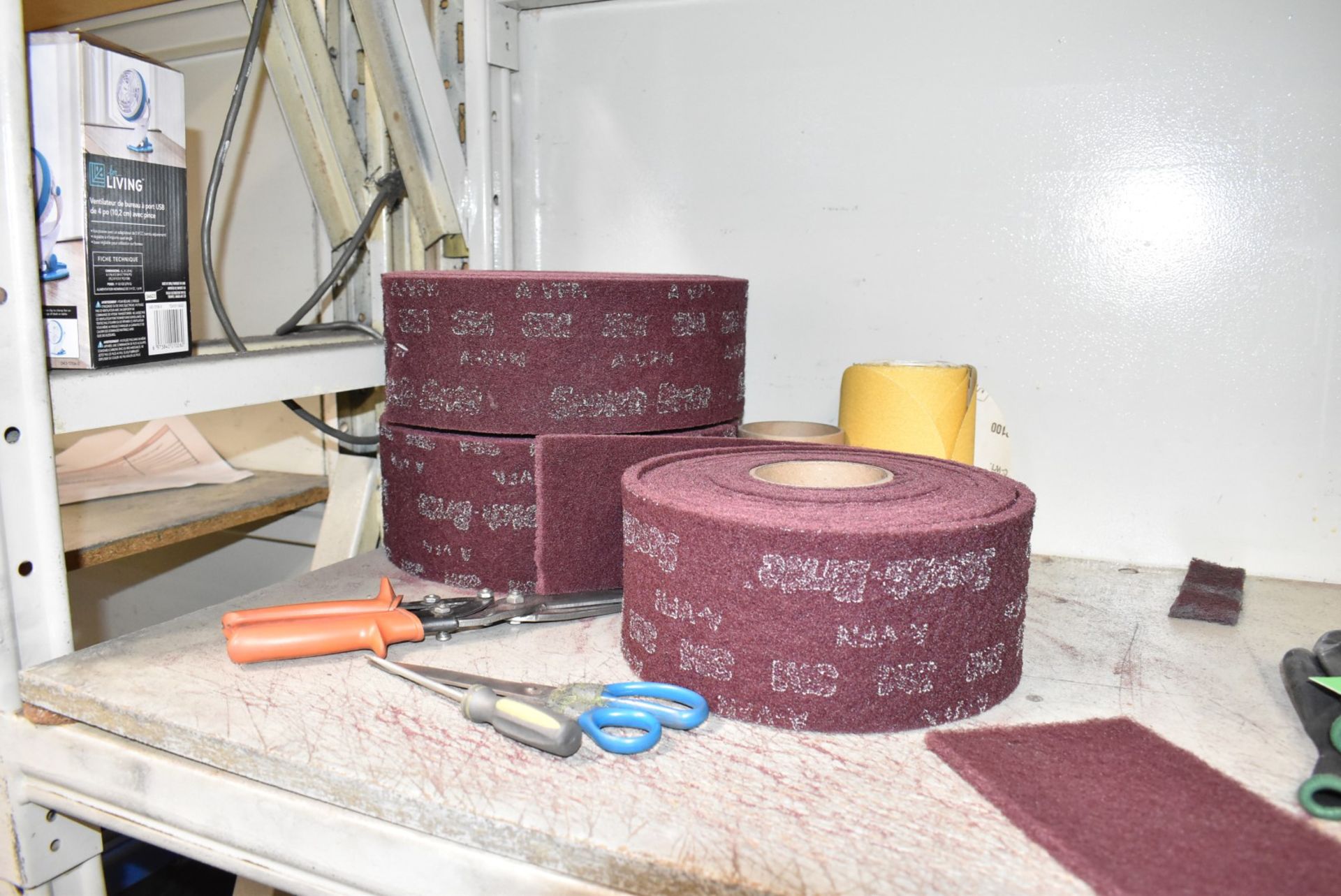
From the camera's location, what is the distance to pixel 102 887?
764 millimetres

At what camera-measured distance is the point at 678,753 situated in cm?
56

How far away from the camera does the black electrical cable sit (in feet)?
2.97

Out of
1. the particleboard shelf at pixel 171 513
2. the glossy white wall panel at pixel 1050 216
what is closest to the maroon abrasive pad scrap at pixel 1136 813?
the glossy white wall panel at pixel 1050 216

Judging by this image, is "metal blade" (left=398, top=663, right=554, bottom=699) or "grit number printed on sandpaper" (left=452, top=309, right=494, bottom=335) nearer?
"metal blade" (left=398, top=663, right=554, bottom=699)

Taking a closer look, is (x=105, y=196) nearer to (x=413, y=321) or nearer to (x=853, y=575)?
(x=413, y=321)

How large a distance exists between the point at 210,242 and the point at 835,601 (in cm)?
90

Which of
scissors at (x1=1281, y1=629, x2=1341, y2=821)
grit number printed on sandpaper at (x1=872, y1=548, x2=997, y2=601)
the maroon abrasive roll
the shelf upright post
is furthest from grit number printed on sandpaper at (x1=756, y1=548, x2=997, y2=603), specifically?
the shelf upright post

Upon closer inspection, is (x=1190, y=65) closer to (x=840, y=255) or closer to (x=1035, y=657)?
(x=840, y=255)

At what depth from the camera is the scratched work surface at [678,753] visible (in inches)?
18.2

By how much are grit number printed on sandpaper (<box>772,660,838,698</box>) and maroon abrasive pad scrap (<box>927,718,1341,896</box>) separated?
7cm

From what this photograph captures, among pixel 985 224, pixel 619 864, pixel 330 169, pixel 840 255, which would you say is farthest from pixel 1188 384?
pixel 330 169

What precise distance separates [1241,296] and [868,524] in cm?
58

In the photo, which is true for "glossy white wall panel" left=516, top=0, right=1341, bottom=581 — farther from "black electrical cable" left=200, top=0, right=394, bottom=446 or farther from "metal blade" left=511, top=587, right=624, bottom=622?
"metal blade" left=511, top=587, right=624, bottom=622

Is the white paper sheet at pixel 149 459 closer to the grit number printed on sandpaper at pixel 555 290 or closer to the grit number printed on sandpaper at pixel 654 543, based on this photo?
the grit number printed on sandpaper at pixel 555 290
